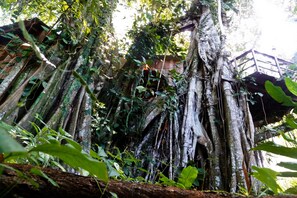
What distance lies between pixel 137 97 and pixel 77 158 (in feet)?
12.2

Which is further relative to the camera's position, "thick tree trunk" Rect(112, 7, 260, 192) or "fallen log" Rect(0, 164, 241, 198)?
"thick tree trunk" Rect(112, 7, 260, 192)

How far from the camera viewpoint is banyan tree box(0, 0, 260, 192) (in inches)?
133

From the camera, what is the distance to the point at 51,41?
156 inches

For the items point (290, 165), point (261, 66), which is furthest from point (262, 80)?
point (290, 165)

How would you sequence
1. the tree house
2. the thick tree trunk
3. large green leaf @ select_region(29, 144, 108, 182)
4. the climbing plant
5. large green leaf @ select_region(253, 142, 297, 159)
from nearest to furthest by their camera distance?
large green leaf @ select_region(29, 144, 108, 182)
the climbing plant
large green leaf @ select_region(253, 142, 297, 159)
the thick tree trunk
the tree house

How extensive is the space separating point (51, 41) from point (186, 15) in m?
4.09

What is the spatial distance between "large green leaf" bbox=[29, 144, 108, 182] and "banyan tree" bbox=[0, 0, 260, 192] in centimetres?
239

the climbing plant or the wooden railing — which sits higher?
the wooden railing

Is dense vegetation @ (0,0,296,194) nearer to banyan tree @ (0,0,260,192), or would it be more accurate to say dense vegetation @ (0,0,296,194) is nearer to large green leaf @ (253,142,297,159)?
banyan tree @ (0,0,260,192)

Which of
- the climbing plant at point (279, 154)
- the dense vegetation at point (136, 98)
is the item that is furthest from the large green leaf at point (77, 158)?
the dense vegetation at point (136, 98)

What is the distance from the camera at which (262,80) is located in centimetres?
568

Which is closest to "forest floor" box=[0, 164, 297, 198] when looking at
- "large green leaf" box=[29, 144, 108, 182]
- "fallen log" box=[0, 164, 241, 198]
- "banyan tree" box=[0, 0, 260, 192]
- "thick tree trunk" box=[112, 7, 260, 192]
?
"fallen log" box=[0, 164, 241, 198]

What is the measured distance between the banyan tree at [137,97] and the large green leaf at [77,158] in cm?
239

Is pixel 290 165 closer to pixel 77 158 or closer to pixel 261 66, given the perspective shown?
pixel 77 158
